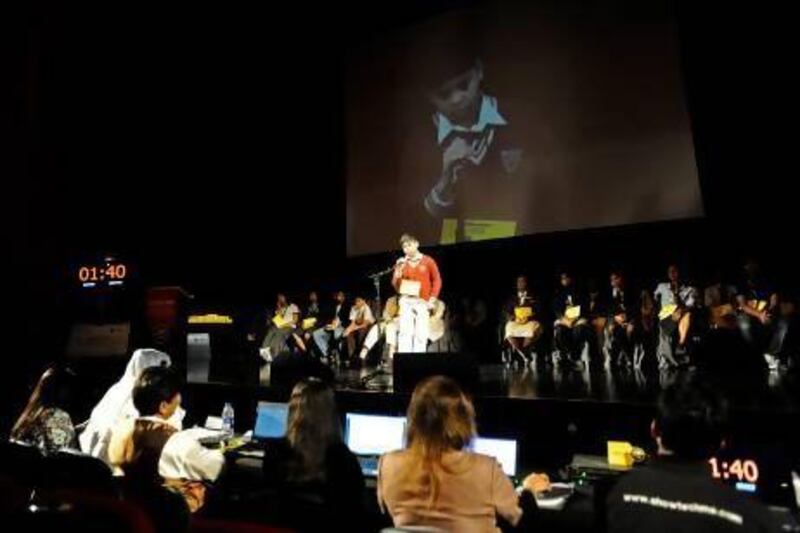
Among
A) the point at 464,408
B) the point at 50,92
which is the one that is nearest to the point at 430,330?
the point at 50,92

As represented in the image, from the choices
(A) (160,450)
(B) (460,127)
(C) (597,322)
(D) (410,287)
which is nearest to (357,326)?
(D) (410,287)

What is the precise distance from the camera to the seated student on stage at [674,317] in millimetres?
6754

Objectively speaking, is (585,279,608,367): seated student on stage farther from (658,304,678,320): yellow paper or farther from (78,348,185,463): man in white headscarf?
(78,348,185,463): man in white headscarf

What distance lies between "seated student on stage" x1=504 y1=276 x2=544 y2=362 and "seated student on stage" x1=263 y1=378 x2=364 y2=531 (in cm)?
541

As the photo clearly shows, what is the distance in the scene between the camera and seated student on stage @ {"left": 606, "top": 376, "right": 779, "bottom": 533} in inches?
60.6

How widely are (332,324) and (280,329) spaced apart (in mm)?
782

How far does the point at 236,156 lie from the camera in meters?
10.2

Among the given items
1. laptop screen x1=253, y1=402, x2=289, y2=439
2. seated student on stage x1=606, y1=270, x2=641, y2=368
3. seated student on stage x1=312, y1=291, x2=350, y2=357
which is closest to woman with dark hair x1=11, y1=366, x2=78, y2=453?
laptop screen x1=253, y1=402, x2=289, y2=439

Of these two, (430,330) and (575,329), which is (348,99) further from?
(575,329)

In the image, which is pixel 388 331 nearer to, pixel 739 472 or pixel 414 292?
pixel 414 292

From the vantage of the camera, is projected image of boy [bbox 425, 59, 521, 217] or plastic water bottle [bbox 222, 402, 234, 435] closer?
plastic water bottle [bbox 222, 402, 234, 435]

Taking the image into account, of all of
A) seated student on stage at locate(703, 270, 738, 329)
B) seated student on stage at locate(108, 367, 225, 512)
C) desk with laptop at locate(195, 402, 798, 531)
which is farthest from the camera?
seated student on stage at locate(703, 270, 738, 329)

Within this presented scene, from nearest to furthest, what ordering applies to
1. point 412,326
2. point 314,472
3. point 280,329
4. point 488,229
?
point 314,472, point 412,326, point 488,229, point 280,329

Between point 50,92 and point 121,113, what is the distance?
6.71 ft
